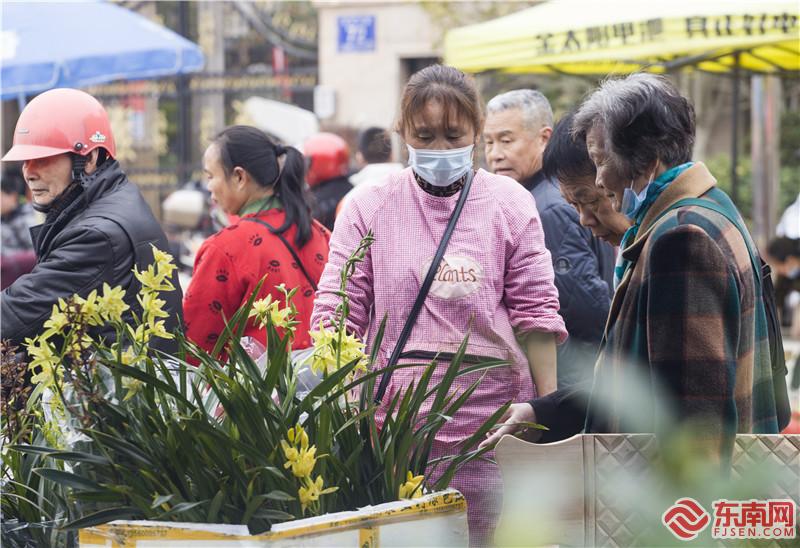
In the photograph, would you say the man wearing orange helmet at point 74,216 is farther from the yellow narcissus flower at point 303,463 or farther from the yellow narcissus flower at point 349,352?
the yellow narcissus flower at point 303,463

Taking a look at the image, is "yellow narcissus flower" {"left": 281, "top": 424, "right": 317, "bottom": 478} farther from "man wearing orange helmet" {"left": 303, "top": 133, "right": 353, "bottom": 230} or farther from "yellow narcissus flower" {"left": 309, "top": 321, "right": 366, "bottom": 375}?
"man wearing orange helmet" {"left": 303, "top": 133, "right": 353, "bottom": 230}

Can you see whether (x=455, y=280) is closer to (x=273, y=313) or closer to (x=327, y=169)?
(x=273, y=313)

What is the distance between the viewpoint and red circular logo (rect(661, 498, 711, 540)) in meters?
1.77

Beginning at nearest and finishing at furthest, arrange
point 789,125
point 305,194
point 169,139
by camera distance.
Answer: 1. point 305,194
2. point 789,125
3. point 169,139

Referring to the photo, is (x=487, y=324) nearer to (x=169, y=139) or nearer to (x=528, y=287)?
(x=528, y=287)

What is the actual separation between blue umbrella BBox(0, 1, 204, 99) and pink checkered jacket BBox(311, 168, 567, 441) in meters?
4.41

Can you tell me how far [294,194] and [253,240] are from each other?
0.29 m

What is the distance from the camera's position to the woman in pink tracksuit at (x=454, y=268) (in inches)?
108

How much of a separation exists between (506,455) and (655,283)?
0.49 meters

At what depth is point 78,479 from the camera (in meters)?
1.74

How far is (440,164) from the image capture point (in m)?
2.83

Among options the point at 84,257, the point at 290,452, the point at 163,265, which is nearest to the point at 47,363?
the point at 163,265

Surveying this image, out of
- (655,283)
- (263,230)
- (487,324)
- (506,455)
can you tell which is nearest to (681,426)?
(655,283)

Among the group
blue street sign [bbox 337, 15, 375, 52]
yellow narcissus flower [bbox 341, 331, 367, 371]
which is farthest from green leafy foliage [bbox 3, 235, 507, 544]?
blue street sign [bbox 337, 15, 375, 52]
